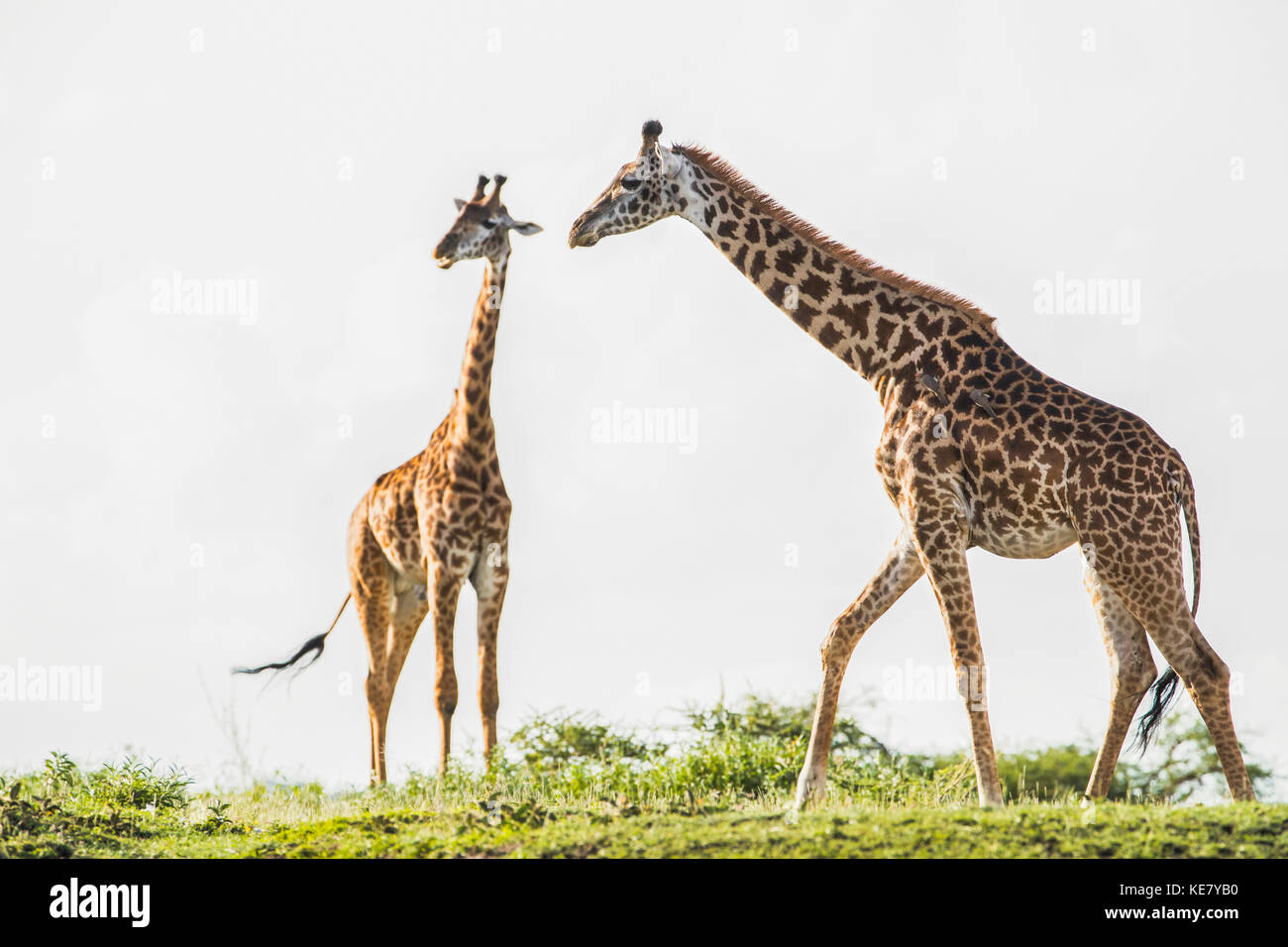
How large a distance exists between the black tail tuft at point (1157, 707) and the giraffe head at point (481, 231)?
635 centimetres

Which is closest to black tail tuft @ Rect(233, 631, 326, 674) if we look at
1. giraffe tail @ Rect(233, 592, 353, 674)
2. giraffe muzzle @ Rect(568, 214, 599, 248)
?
giraffe tail @ Rect(233, 592, 353, 674)

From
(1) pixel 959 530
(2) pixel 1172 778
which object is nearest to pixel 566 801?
(1) pixel 959 530

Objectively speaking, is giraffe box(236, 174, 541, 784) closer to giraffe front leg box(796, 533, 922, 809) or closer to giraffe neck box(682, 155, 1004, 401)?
giraffe neck box(682, 155, 1004, 401)

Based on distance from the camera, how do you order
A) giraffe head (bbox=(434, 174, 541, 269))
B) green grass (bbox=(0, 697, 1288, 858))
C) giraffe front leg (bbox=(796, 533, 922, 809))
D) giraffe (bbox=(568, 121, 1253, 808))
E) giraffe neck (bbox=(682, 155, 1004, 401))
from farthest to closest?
giraffe head (bbox=(434, 174, 541, 269)), giraffe neck (bbox=(682, 155, 1004, 401)), giraffe front leg (bbox=(796, 533, 922, 809)), giraffe (bbox=(568, 121, 1253, 808)), green grass (bbox=(0, 697, 1288, 858))

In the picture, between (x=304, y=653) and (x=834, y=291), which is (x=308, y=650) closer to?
(x=304, y=653)

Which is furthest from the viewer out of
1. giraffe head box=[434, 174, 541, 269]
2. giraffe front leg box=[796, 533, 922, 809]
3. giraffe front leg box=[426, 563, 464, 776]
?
giraffe head box=[434, 174, 541, 269]

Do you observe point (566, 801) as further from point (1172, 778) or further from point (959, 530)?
point (1172, 778)

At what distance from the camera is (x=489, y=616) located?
12039mm

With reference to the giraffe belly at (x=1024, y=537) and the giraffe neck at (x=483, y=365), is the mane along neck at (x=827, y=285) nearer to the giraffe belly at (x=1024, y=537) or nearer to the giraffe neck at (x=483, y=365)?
the giraffe belly at (x=1024, y=537)

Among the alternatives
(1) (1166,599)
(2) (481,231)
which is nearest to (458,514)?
(2) (481,231)

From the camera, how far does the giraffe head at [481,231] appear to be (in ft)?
40.0

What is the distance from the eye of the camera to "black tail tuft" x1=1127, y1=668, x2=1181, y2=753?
32.9 feet
